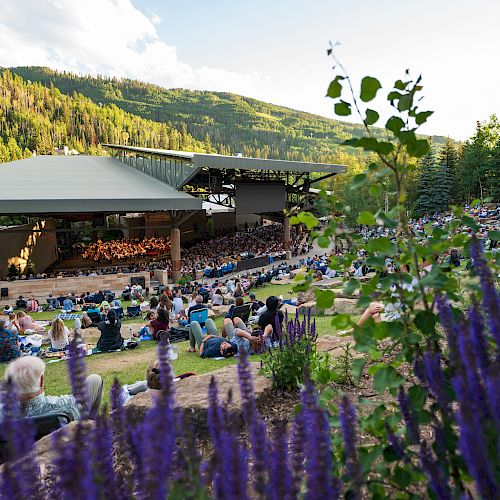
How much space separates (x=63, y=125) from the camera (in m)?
130

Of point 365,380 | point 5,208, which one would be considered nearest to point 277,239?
point 5,208

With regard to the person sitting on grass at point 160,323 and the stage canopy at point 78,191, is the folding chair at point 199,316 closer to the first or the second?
the person sitting on grass at point 160,323

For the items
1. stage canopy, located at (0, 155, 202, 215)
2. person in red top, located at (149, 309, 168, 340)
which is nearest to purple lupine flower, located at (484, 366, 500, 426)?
person in red top, located at (149, 309, 168, 340)

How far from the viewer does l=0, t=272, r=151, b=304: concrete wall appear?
21.5 meters

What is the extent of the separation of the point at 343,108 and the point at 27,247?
3407 cm

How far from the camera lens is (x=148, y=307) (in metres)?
15.6

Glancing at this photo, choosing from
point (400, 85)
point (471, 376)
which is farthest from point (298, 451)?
point (400, 85)

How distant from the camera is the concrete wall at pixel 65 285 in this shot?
21500mm

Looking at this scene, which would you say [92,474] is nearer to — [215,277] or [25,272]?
[215,277]

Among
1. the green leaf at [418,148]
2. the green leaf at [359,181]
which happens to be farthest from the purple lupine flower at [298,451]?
the green leaf at [418,148]

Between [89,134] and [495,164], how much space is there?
4850 inches

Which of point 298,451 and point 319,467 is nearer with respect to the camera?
point 319,467

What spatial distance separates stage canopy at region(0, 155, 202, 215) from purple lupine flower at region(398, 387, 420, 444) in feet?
76.7

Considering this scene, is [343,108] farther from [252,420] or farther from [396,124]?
[252,420]
